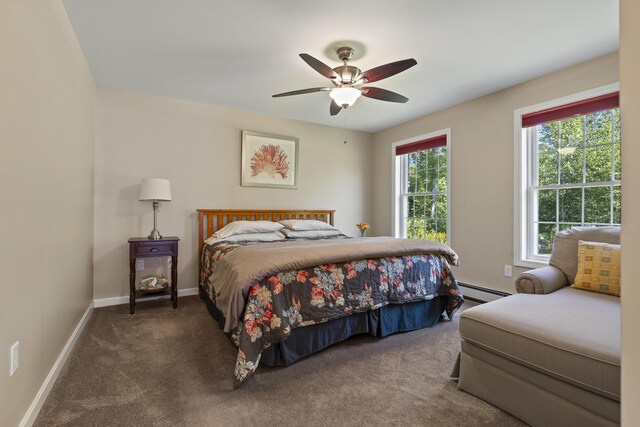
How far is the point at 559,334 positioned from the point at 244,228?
9.76 ft

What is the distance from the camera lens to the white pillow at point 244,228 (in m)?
3.60

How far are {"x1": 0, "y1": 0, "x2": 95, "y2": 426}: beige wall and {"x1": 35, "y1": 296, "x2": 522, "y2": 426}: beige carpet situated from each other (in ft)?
0.91

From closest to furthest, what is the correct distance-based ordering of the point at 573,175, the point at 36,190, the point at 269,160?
the point at 36,190 → the point at 573,175 → the point at 269,160

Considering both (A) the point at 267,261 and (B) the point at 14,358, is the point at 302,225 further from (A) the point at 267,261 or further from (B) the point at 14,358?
(B) the point at 14,358

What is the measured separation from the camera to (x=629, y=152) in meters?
0.59

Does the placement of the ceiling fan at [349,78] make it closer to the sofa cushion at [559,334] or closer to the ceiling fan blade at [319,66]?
the ceiling fan blade at [319,66]

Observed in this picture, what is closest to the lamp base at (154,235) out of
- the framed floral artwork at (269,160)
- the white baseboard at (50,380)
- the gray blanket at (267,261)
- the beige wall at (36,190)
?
A: the beige wall at (36,190)

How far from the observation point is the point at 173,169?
3.79m

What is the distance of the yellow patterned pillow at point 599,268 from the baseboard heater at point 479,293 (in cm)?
136

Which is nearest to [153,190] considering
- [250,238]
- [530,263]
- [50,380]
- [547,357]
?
[250,238]

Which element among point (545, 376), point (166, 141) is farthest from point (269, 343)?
point (166, 141)

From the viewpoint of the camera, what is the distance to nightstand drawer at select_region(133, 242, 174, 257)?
3227 millimetres

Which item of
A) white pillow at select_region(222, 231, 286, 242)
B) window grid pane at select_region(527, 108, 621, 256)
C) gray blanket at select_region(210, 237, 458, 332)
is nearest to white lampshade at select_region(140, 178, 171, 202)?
white pillow at select_region(222, 231, 286, 242)

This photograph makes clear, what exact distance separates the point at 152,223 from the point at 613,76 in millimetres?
4741
